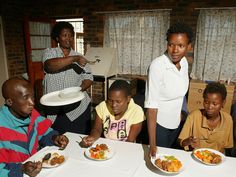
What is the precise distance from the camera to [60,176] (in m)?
1.08

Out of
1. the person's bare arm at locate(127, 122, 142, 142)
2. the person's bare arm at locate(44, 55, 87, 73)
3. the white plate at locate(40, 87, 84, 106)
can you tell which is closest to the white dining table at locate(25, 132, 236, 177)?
the person's bare arm at locate(127, 122, 142, 142)

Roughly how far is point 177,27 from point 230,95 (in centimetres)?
285

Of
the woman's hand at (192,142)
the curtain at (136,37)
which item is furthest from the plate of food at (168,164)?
the curtain at (136,37)

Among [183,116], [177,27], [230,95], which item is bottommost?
[230,95]

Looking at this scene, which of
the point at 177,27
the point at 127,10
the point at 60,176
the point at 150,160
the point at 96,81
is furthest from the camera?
the point at 96,81

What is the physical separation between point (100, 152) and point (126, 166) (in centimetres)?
19

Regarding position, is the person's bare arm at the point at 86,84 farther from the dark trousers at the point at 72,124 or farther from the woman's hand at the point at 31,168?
the woman's hand at the point at 31,168

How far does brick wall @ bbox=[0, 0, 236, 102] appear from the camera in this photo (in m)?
4.14

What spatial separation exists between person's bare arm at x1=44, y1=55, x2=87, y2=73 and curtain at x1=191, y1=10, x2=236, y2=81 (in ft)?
9.39

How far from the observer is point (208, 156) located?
123cm

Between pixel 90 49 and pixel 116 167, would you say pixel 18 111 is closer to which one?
pixel 116 167

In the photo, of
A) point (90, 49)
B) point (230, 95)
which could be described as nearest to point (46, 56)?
point (90, 49)

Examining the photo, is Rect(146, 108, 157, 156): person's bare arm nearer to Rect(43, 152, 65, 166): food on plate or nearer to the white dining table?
the white dining table

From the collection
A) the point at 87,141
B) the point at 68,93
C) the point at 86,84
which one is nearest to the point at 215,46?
the point at 86,84
